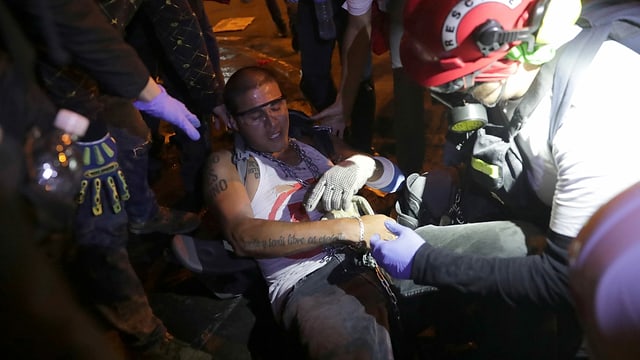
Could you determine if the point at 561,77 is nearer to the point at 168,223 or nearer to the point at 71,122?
the point at 71,122

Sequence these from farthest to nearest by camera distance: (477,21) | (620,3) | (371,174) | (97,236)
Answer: (371,174)
(97,236)
(620,3)
(477,21)

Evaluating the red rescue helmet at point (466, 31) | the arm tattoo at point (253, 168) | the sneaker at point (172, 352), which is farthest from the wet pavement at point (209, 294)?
the red rescue helmet at point (466, 31)

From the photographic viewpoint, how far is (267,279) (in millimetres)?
2643

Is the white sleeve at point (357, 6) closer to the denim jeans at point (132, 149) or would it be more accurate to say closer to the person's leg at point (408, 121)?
the person's leg at point (408, 121)

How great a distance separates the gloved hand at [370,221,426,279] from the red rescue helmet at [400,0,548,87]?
2.02 ft

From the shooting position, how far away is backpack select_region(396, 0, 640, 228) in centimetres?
171

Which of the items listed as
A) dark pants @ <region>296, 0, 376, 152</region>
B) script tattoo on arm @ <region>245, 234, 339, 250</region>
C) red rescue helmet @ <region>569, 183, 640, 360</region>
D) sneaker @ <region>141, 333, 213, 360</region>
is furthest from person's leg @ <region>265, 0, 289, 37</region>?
red rescue helmet @ <region>569, 183, 640, 360</region>

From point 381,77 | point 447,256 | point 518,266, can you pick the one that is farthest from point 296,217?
point 381,77

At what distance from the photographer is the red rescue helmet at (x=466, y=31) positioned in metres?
1.68

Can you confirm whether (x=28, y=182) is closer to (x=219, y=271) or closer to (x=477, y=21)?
(x=219, y=271)

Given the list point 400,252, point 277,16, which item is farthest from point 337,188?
point 277,16

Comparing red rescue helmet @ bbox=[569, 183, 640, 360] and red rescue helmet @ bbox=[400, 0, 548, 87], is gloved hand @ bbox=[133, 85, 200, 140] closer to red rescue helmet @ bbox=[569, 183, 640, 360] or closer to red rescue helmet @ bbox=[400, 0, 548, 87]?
red rescue helmet @ bbox=[400, 0, 548, 87]

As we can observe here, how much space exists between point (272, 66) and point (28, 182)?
164 inches

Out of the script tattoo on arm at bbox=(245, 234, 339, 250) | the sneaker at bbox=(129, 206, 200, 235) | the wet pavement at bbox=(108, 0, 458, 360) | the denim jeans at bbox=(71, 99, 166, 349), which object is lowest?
the wet pavement at bbox=(108, 0, 458, 360)
